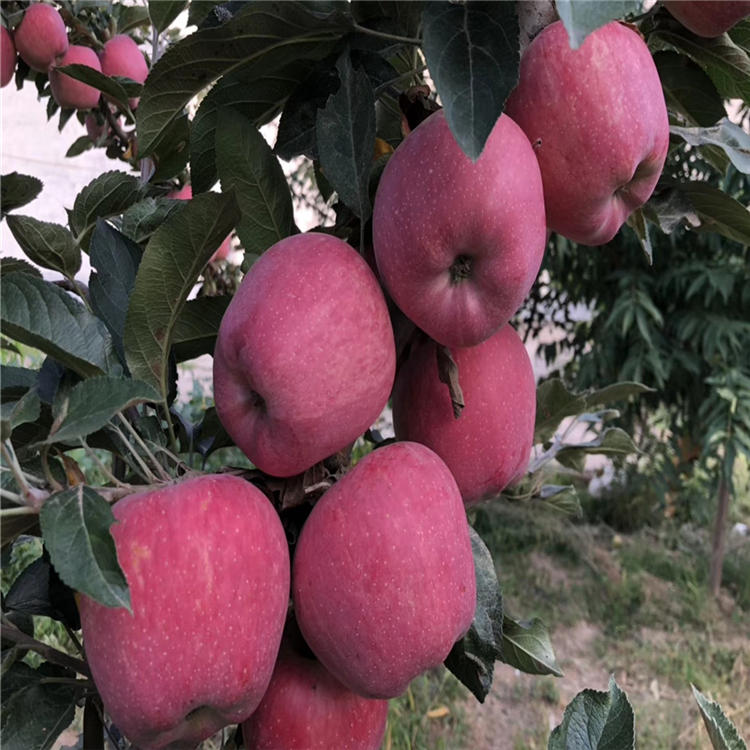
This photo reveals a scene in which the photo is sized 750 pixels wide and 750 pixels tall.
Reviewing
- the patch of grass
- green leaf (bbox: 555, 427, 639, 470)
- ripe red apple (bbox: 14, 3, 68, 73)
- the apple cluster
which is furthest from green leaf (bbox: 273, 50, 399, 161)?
the patch of grass

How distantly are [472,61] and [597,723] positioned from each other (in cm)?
42

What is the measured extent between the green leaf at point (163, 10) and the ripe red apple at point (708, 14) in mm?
472

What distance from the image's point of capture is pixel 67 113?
1.39 metres

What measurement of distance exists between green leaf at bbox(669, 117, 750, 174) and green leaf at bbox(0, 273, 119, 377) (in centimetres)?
47

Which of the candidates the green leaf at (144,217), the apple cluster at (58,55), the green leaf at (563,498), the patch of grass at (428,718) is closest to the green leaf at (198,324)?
the green leaf at (144,217)

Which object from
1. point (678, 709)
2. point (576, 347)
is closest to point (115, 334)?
point (678, 709)

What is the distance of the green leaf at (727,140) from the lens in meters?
0.58

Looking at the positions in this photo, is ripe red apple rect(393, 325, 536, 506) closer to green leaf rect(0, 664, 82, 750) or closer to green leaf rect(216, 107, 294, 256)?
green leaf rect(216, 107, 294, 256)

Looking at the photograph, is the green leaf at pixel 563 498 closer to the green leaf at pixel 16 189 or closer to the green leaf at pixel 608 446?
the green leaf at pixel 608 446

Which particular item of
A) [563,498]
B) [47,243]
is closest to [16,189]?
[47,243]

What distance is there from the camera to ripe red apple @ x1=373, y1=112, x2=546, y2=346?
1.37 ft

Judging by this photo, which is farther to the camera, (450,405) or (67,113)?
(67,113)

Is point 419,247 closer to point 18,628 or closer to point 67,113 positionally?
point 18,628

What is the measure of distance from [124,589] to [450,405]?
27 cm
